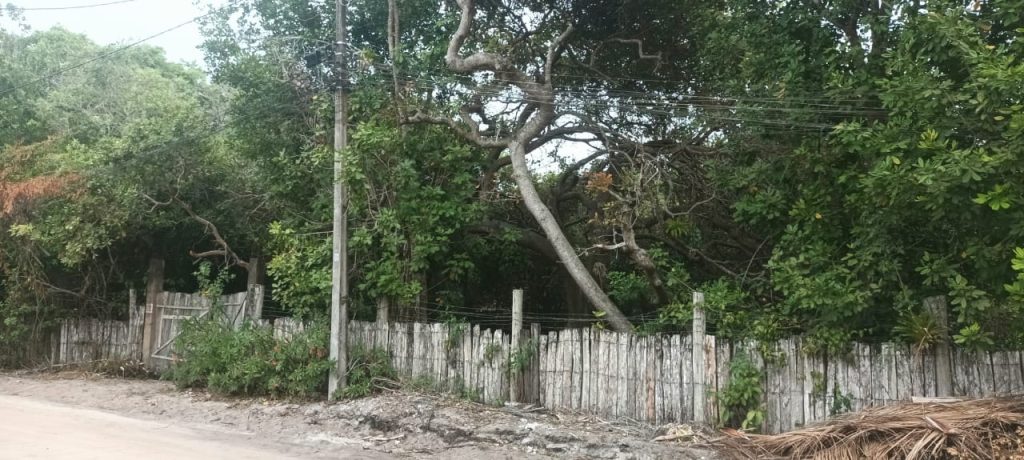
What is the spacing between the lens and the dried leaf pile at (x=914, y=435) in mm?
6215

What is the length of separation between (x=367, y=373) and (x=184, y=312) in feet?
15.4

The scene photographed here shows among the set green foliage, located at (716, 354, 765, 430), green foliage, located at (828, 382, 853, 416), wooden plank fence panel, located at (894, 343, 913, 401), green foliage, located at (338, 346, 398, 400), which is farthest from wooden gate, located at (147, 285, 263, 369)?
wooden plank fence panel, located at (894, 343, 913, 401)

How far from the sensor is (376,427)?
30.0ft

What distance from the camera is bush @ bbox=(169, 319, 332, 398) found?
34.6 feet

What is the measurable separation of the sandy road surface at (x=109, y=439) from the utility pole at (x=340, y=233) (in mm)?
1715

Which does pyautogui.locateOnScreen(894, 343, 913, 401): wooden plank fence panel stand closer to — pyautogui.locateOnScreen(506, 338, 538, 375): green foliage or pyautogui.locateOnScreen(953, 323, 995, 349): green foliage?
pyautogui.locateOnScreen(953, 323, 995, 349): green foliage

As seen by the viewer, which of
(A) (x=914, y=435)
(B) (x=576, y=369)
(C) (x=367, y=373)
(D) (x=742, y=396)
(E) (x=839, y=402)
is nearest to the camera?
(A) (x=914, y=435)

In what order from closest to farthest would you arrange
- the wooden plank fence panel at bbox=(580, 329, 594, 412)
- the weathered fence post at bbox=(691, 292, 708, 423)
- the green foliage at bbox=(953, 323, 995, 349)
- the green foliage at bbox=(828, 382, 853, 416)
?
1. the green foliage at bbox=(953, 323, 995, 349)
2. the green foliage at bbox=(828, 382, 853, 416)
3. the weathered fence post at bbox=(691, 292, 708, 423)
4. the wooden plank fence panel at bbox=(580, 329, 594, 412)

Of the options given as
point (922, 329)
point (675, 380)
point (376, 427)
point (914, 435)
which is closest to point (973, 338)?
point (922, 329)

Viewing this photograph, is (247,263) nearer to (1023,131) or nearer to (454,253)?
(454,253)

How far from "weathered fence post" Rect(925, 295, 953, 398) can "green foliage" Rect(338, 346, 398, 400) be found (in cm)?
685

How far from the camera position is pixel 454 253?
37.8 ft

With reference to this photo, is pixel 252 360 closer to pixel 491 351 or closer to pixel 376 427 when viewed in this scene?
pixel 376 427

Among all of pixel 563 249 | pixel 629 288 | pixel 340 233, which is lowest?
pixel 629 288
